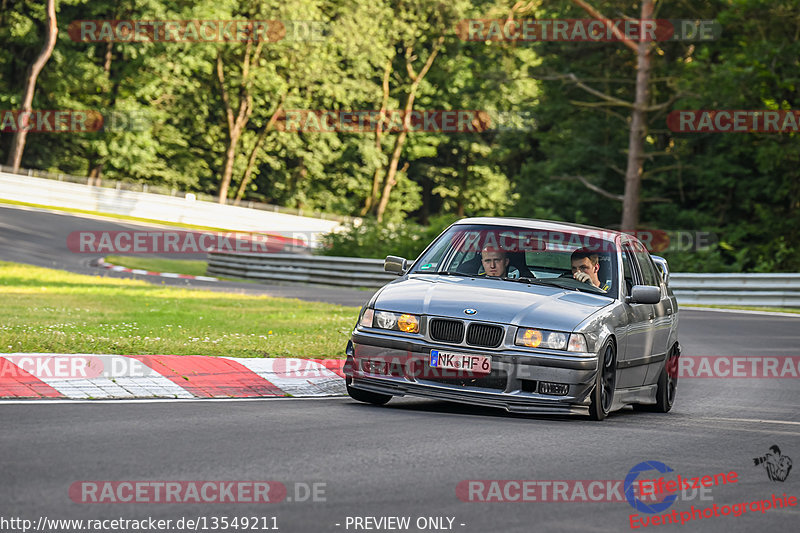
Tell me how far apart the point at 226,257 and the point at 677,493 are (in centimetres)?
2870

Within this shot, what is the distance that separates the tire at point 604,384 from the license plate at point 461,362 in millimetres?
878

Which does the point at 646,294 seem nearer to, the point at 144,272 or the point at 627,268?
the point at 627,268

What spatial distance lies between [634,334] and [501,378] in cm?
178

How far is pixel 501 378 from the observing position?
857 centimetres

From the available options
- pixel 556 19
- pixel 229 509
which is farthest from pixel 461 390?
pixel 556 19

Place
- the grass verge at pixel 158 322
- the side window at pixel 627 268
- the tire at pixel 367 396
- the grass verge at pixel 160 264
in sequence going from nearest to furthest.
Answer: the tire at pixel 367 396, the side window at pixel 627 268, the grass verge at pixel 158 322, the grass verge at pixel 160 264

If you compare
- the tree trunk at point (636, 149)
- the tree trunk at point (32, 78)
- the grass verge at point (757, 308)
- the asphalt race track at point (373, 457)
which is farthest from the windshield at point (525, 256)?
the tree trunk at point (32, 78)

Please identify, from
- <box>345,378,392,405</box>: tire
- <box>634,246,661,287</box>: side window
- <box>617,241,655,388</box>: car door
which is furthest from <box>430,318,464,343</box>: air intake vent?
<box>634,246,661,287</box>: side window

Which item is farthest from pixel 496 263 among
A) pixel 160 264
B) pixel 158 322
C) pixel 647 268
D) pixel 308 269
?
pixel 160 264

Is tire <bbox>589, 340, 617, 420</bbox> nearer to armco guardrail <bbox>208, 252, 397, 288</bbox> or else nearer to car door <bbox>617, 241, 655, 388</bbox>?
car door <bbox>617, 241, 655, 388</bbox>

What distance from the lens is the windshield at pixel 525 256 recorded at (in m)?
10.0

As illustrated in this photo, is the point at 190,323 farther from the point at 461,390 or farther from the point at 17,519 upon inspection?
the point at 17,519

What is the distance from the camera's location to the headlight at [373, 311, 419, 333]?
881 cm

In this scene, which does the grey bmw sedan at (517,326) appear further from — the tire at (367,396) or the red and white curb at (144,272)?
the red and white curb at (144,272)
